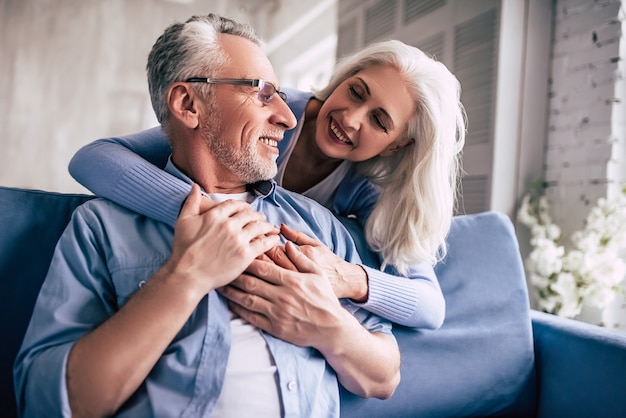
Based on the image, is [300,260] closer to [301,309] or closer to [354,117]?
[301,309]

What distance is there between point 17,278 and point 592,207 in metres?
2.49

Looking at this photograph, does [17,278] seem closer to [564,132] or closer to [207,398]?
[207,398]

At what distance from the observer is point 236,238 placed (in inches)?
40.9

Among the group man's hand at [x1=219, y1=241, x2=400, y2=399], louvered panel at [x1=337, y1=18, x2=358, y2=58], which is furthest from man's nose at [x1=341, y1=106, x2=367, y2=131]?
louvered panel at [x1=337, y1=18, x2=358, y2=58]

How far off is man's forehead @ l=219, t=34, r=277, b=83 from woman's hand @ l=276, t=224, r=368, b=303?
0.37m

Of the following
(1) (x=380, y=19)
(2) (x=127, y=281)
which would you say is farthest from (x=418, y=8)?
(2) (x=127, y=281)

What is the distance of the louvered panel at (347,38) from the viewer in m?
4.41

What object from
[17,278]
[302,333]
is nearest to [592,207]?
[302,333]

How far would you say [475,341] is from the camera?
5.04ft

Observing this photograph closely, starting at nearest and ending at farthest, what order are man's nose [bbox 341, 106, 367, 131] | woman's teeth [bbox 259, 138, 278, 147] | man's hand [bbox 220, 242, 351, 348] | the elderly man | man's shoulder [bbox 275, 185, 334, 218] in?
the elderly man < man's hand [bbox 220, 242, 351, 348] < woman's teeth [bbox 259, 138, 278, 147] < man's shoulder [bbox 275, 185, 334, 218] < man's nose [bbox 341, 106, 367, 131]

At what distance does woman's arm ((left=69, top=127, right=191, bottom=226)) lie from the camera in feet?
3.80

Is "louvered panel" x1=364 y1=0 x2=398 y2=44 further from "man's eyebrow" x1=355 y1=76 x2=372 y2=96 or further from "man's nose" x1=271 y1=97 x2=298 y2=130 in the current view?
"man's nose" x1=271 y1=97 x2=298 y2=130

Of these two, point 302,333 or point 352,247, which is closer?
point 302,333

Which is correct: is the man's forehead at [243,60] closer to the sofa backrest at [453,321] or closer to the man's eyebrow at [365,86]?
the man's eyebrow at [365,86]
